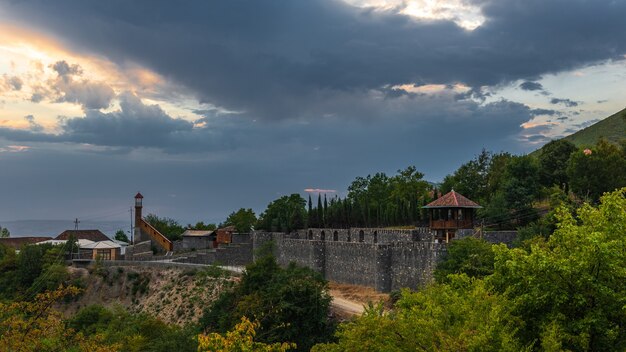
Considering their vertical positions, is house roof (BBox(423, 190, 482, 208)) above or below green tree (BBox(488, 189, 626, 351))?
above

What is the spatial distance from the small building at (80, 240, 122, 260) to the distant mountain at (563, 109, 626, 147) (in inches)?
3046

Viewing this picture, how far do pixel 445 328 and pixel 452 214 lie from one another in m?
25.9

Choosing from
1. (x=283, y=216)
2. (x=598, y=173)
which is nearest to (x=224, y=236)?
(x=283, y=216)

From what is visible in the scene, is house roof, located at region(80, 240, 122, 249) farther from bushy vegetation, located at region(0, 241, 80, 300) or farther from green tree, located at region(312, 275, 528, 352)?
green tree, located at region(312, 275, 528, 352)

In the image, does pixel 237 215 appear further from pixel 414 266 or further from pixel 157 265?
pixel 414 266

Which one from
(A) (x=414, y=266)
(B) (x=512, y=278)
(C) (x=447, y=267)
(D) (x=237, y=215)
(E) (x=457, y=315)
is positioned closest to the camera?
(B) (x=512, y=278)

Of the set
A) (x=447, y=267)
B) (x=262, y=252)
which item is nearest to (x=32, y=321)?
(x=447, y=267)

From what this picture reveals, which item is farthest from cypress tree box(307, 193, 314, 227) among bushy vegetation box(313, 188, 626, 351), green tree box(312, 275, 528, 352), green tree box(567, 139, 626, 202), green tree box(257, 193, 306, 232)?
bushy vegetation box(313, 188, 626, 351)

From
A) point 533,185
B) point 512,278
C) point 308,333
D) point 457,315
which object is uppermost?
point 533,185

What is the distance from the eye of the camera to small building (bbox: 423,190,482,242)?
1732 inches

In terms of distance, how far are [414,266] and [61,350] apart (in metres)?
24.2

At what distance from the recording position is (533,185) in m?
50.5

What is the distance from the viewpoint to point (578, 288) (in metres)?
16.7

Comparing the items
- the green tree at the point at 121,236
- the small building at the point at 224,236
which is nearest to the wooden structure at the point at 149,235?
the small building at the point at 224,236
